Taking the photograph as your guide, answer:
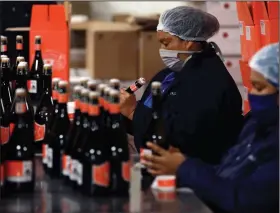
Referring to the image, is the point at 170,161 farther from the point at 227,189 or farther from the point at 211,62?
the point at 211,62

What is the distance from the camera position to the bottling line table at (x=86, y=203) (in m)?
2.36

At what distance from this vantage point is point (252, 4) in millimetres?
3680

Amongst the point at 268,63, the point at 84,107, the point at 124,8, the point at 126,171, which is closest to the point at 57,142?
the point at 84,107

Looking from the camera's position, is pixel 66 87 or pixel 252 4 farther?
pixel 252 4

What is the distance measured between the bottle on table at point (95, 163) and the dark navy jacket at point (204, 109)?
55 centimetres

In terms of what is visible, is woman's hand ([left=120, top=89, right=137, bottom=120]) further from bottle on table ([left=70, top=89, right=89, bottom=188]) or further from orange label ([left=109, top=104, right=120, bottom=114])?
orange label ([left=109, top=104, right=120, bottom=114])

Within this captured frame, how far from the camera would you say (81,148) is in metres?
2.47

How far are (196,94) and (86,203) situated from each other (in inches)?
35.3

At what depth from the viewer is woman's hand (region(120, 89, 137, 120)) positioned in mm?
3588

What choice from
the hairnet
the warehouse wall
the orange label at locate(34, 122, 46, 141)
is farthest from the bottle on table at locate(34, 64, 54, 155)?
the warehouse wall

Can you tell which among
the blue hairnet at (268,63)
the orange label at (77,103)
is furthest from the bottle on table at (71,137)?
the blue hairnet at (268,63)

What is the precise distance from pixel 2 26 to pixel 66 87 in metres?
2.66

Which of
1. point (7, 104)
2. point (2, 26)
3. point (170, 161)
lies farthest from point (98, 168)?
point (2, 26)

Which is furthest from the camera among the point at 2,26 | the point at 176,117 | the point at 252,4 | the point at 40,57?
the point at 2,26
